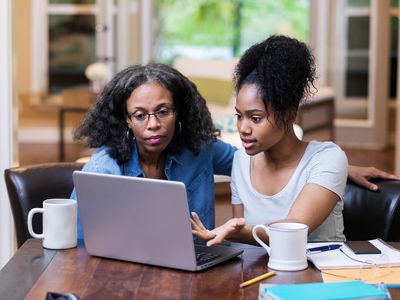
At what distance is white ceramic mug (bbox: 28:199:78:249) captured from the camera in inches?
80.5

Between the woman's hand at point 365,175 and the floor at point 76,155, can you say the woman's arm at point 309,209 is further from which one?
the floor at point 76,155

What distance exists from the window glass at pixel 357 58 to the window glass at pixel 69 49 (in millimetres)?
2668

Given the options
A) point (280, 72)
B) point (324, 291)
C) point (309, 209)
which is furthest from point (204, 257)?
point (280, 72)

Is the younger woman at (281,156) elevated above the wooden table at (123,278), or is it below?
above

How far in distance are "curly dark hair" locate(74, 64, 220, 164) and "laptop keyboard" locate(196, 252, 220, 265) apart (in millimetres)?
450

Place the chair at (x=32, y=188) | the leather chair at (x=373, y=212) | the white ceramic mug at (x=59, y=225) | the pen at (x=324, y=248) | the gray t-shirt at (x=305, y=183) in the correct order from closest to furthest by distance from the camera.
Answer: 1. the pen at (x=324, y=248)
2. the white ceramic mug at (x=59, y=225)
3. the gray t-shirt at (x=305, y=183)
4. the leather chair at (x=373, y=212)
5. the chair at (x=32, y=188)

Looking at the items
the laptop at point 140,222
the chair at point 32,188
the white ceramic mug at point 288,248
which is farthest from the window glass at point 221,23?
the white ceramic mug at point 288,248

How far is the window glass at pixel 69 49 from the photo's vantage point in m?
8.82

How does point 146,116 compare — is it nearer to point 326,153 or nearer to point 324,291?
point 326,153

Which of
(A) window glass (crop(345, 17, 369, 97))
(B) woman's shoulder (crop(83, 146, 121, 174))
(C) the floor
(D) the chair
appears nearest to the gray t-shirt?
(B) woman's shoulder (crop(83, 146, 121, 174))

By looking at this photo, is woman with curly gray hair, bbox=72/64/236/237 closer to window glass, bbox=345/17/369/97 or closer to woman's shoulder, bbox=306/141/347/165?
woman's shoulder, bbox=306/141/347/165

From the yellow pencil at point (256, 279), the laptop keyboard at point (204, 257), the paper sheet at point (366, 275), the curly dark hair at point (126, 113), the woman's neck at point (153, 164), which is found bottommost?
the yellow pencil at point (256, 279)

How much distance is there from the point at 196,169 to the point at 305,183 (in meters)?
0.41

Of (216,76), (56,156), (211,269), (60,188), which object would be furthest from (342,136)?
(211,269)
